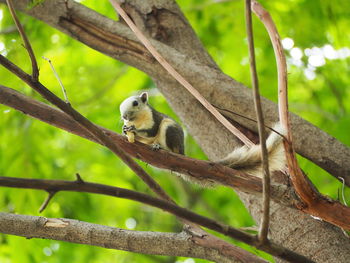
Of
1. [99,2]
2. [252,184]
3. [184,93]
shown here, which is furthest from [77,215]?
[252,184]

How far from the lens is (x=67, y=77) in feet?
16.8

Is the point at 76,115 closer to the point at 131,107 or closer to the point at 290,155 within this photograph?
the point at 290,155

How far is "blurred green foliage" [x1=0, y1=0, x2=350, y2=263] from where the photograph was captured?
446 centimetres

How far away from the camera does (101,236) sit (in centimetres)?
253

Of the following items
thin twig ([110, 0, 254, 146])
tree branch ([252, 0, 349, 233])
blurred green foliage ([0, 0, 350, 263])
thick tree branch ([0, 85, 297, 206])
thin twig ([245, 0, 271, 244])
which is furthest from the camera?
blurred green foliage ([0, 0, 350, 263])

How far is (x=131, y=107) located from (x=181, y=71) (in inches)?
21.7

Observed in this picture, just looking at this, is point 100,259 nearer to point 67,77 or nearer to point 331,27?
point 67,77

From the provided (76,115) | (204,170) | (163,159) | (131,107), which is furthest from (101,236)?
(131,107)

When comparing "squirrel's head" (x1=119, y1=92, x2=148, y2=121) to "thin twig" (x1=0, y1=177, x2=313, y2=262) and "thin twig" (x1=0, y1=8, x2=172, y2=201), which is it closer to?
"thin twig" (x1=0, y1=8, x2=172, y2=201)

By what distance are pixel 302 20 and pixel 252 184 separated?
2.93 m

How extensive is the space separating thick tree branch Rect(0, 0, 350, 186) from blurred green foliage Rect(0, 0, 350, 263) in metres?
0.66

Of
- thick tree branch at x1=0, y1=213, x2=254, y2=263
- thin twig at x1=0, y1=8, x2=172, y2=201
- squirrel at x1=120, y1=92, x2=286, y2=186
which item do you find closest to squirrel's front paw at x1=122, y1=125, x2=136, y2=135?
squirrel at x1=120, y1=92, x2=286, y2=186

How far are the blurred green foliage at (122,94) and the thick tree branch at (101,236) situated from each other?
4.33ft

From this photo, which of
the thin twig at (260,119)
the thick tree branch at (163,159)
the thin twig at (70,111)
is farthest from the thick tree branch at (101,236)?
the thin twig at (260,119)
